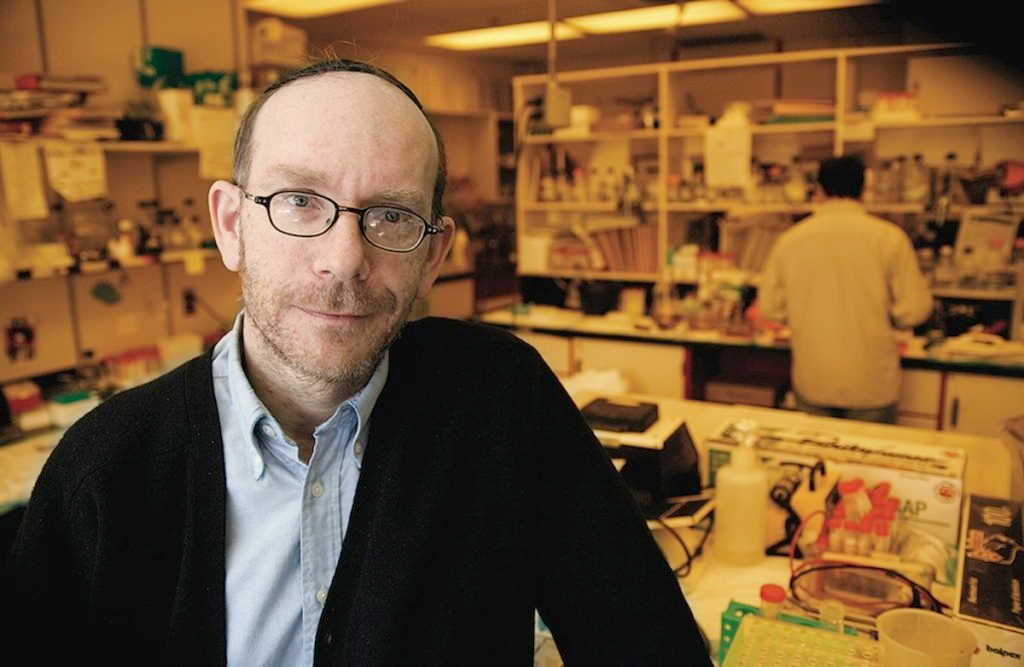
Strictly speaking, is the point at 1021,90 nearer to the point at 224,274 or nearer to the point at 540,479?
the point at 540,479

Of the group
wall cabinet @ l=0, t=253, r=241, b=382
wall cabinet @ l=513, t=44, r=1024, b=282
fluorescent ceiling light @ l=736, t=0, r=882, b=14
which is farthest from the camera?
wall cabinet @ l=513, t=44, r=1024, b=282

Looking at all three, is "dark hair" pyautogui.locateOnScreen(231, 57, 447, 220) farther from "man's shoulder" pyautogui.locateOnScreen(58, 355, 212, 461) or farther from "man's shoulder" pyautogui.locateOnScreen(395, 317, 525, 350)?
"man's shoulder" pyautogui.locateOnScreen(58, 355, 212, 461)

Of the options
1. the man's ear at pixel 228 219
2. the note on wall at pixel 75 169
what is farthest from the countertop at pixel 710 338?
the man's ear at pixel 228 219

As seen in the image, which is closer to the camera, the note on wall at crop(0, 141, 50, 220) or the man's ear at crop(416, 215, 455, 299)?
the man's ear at crop(416, 215, 455, 299)

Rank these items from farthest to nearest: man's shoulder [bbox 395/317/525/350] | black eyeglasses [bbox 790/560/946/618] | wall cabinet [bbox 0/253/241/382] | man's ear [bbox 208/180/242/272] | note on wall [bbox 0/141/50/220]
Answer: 1. wall cabinet [bbox 0/253/241/382]
2. note on wall [bbox 0/141/50/220]
3. black eyeglasses [bbox 790/560/946/618]
4. man's shoulder [bbox 395/317/525/350]
5. man's ear [bbox 208/180/242/272]

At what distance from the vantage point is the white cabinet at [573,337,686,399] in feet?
12.4

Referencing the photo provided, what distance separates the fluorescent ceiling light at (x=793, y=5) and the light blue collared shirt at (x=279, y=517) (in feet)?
6.92

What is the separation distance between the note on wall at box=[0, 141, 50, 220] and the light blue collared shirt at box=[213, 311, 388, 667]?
2205 millimetres

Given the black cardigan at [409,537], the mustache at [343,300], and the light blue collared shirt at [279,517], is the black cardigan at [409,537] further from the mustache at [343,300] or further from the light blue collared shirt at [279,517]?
the mustache at [343,300]

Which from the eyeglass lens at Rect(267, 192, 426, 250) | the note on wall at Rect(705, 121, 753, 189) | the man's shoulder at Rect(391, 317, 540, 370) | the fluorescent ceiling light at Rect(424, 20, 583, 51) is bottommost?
the man's shoulder at Rect(391, 317, 540, 370)

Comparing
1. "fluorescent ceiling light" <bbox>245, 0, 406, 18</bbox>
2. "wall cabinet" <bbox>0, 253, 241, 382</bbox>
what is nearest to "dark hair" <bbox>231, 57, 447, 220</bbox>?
"wall cabinet" <bbox>0, 253, 241, 382</bbox>

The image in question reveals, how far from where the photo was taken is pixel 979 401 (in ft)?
10.5

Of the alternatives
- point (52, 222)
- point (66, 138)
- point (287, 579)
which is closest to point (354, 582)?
point (287, 579)

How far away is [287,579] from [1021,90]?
11.7ft
